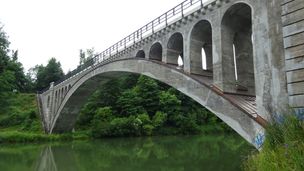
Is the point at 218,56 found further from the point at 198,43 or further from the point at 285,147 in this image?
the point at 285,147

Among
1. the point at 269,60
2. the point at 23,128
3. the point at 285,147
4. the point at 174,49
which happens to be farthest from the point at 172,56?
the point at 23,128

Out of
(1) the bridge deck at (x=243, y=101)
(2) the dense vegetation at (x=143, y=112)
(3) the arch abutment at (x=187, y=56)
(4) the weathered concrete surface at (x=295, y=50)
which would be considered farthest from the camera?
(2) the dense vegetation at (x=143, y=112)

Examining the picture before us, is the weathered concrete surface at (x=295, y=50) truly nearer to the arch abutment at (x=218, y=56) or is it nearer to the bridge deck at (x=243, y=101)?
the bridge deck at (x=243, y=101)

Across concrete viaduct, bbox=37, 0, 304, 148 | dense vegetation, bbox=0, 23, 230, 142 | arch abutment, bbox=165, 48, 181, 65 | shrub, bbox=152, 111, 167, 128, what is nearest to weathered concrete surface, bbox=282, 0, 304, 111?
concrete viaduct, bbox=37, 0, 304, 148

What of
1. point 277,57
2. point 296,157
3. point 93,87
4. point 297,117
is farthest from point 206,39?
point 93,87

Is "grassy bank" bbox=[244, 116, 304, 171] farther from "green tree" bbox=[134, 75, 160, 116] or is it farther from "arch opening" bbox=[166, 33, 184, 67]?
"green tree" bbox=[134, 75, 160, 116]

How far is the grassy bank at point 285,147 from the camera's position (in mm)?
5211

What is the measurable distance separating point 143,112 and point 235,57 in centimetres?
Result: 2894

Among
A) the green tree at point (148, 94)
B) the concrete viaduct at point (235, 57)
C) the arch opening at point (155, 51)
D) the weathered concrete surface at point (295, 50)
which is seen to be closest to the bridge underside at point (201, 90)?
the concrete viaduct at point (235, 57)

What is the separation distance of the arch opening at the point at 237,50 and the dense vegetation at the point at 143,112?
1002 inches

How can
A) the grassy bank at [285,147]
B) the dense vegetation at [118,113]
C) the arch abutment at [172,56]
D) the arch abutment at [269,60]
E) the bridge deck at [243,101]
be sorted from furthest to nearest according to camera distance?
1. the dense vegetation at [118,113]
2. the arch abutment at [172,56]
3. the bridge deck at [243,101]
4. the arch abutment at [269,60]
5. the grassy bank at [285,147]

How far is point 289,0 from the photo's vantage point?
8375mm

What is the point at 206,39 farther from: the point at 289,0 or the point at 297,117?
the point at 297,117

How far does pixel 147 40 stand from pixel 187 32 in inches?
180
